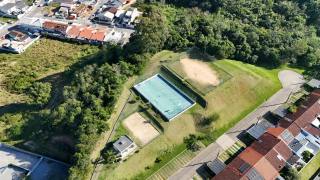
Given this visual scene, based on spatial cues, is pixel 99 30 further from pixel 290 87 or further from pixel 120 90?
pixel 290 87

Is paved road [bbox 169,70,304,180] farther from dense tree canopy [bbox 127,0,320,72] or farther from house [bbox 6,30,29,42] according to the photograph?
house [bbox 6,30,29,42]

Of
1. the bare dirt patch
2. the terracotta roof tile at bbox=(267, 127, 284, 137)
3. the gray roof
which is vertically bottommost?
the gray roof

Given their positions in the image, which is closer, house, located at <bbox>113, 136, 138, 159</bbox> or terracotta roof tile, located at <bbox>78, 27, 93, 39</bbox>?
house, located at <bbox>113, 136, 138, 159</bbox>

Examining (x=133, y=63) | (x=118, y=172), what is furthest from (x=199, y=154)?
(x=133, y=63)

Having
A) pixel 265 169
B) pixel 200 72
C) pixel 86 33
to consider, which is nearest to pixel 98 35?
pixel 86 33

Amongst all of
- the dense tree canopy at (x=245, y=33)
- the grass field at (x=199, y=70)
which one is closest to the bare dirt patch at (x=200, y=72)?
the grass field at (x=199, y=70)

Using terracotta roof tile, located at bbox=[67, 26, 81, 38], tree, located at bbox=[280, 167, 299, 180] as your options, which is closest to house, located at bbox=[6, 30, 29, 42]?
terracotta roof tile, located at bbox=[67, 26, 81, 38]
